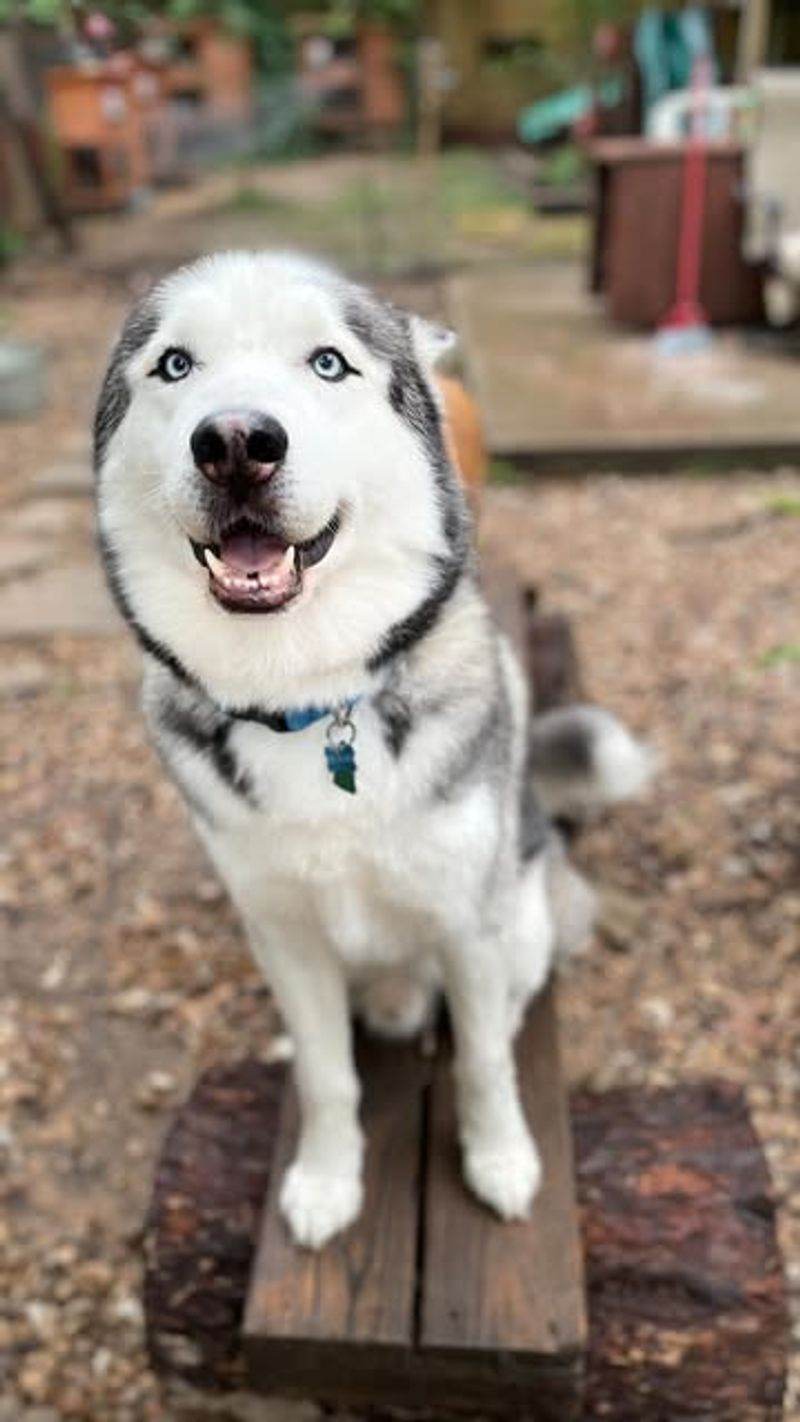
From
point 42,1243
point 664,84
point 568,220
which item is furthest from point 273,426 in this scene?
point 568,220

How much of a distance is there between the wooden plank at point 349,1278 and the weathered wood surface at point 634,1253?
0.35 ft

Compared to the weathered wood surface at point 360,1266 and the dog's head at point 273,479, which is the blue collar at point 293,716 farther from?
the weathered wood surface at point 360,1266

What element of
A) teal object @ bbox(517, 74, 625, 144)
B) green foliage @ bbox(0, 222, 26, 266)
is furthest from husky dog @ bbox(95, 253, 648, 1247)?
teal object @ bbox(517, 74, 625, 144)

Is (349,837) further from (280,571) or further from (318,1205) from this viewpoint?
(318,1205)

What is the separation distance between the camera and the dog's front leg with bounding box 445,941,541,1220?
1.92 meters

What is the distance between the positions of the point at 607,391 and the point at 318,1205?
4.87m

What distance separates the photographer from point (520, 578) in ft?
11.5

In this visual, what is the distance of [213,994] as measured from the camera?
2979mm

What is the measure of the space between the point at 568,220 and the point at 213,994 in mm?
9652

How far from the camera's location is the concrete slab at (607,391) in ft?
17.9

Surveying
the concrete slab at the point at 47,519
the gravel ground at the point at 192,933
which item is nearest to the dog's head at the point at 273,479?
the gravel ground at the point at 192,933

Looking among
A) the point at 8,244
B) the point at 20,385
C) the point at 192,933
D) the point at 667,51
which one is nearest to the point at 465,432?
the point at 192,933

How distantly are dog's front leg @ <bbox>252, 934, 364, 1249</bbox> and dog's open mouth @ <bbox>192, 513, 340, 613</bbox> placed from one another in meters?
0.65

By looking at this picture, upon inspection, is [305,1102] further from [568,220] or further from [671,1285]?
[568,220]
